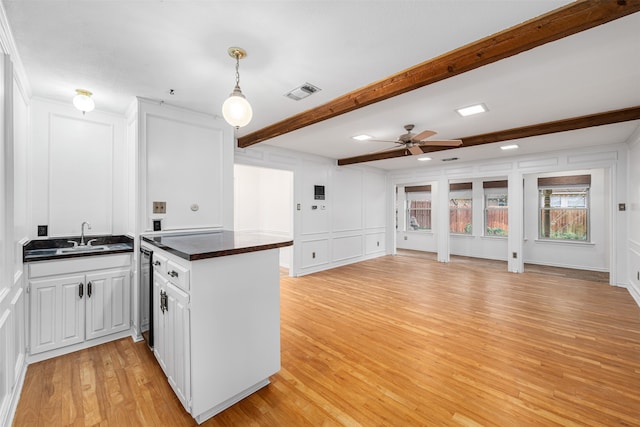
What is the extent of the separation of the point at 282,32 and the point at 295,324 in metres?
2.97

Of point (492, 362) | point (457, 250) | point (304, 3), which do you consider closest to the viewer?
point (304, 3)

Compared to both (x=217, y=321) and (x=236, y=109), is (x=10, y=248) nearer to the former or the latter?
(x=217, y=321)

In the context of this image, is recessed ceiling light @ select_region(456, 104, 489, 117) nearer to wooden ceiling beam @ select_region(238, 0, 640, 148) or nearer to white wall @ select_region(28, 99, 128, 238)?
wooden ceiling beam @ select_region(238, 0, 640, 148)

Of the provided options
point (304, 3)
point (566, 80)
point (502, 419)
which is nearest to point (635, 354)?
point (502, 419)

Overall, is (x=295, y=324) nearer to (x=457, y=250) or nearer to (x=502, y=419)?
(x=502, y=419)

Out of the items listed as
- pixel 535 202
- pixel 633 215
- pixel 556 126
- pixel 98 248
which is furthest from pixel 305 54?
pixel 535 202

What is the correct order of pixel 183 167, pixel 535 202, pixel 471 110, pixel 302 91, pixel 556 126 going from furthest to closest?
pixel 535 202
pixel 556 126
pixel 471 110
pixel 183 167
pixel 302 91

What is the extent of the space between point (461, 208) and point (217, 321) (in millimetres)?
8177

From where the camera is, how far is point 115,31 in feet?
6.01

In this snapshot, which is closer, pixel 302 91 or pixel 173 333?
pixel 173 333

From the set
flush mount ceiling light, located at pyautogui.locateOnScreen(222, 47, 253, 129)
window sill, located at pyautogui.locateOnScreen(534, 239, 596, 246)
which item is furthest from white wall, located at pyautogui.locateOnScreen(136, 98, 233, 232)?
window sill, located at pyautogui.locateOnScreen(534, 239, 596, 246)

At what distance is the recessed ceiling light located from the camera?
3.15 meters

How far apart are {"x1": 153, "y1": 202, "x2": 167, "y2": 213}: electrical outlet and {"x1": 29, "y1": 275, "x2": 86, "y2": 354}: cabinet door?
0.90 m

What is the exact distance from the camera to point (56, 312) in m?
2.48
